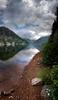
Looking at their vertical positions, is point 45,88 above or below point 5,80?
below

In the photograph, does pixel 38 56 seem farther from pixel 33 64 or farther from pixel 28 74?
pixel 28 74

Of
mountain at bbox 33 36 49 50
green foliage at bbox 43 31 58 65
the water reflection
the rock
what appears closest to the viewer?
the rock

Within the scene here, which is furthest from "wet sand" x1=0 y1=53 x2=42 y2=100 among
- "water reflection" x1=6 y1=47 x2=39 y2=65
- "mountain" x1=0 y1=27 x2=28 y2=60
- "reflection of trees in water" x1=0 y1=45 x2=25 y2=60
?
"mountain" x1=0 y1=27 x2=28 y2=60

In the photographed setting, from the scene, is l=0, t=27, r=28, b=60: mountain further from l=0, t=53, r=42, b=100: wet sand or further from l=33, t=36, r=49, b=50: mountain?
l=0, t=53, r=42, b=100: wet sand

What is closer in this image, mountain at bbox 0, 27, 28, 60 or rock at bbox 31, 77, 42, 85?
rock at bbox 31, 77, 42, 85

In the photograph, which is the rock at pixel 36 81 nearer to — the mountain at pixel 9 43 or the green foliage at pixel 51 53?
the green foliage at pixel 51 53

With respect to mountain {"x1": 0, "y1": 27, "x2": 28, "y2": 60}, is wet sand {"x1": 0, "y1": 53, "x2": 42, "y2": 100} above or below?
below

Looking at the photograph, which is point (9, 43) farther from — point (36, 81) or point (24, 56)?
point (36, 81)

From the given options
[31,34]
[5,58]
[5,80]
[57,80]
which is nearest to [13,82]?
[5,80]
